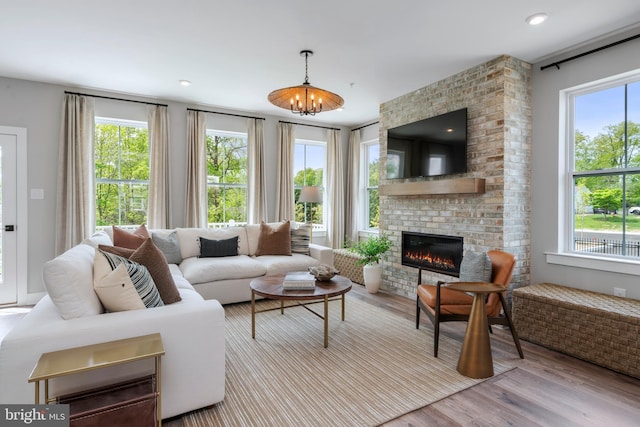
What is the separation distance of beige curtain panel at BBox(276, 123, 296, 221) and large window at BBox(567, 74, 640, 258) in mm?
3843

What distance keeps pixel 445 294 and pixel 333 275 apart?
104 cm

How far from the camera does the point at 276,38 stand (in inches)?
120

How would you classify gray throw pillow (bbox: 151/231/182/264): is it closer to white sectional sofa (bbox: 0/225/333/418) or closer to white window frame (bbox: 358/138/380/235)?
white sectional sofa (bbox: 0/225/333/418)

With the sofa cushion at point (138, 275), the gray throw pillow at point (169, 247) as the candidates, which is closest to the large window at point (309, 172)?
the gray throw pillow at point (169, 247)

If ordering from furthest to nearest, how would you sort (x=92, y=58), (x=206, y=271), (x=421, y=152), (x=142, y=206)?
(x=142, y=206) → (x=421, y=152) → (x=206, y=271) → (x=92, y=58)

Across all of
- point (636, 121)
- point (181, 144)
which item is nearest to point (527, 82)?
point (636, 121)

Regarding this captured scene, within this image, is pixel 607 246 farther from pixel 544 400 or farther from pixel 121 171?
pixel 121 171

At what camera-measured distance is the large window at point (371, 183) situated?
6.20m

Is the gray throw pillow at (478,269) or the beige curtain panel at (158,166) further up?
the beige curtain panel at (158,166)

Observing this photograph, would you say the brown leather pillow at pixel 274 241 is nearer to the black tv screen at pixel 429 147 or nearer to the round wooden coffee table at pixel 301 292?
the round wooden coffee table at pixel 301 292

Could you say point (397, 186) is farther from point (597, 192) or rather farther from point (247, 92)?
point (247, 92)

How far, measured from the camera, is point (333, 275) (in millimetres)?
3318

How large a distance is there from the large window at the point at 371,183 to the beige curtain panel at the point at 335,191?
0.47 metres

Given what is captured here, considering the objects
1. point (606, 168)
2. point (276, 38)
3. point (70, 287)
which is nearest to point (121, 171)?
point (276, 38)
